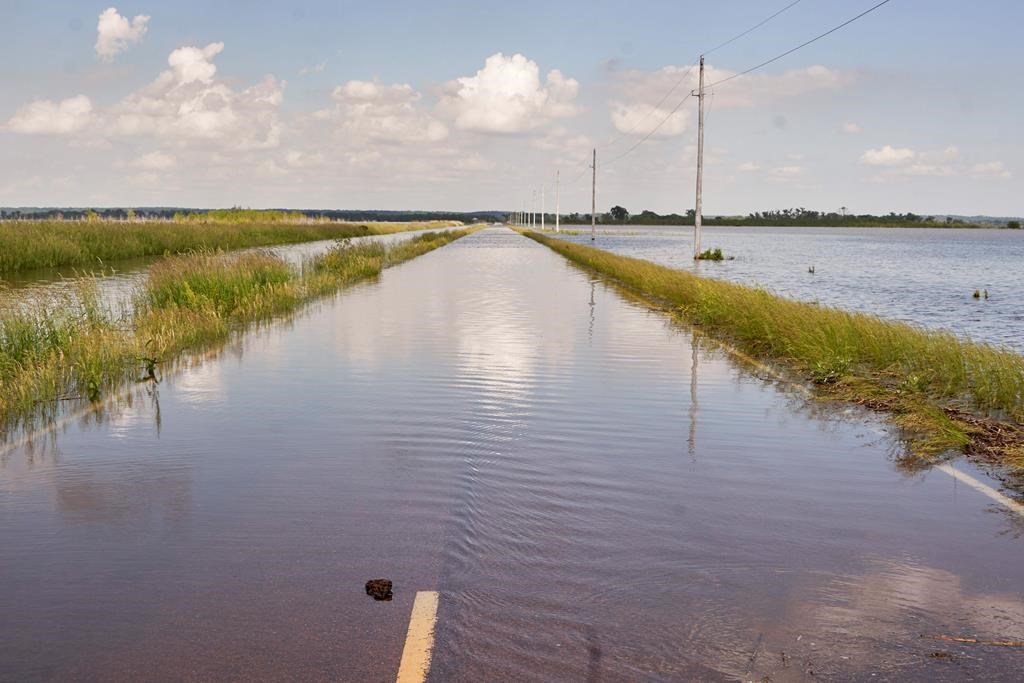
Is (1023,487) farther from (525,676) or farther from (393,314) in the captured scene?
(393,314)

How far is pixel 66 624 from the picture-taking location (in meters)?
4.73

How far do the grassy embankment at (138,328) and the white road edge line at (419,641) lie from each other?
696 centimetres

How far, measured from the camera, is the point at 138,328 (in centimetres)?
1700

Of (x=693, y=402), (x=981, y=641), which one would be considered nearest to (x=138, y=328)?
(x=693, y=402)

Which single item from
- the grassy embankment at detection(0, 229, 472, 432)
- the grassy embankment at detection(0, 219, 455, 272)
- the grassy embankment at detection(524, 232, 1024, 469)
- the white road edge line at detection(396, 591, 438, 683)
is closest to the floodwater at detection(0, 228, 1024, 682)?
the white road edge line at detection(396, 591, 438, 683)

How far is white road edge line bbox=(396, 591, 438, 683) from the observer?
4191 mm

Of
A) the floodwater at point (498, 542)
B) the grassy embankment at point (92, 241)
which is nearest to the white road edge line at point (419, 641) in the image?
the floodwater at point (498, 542)

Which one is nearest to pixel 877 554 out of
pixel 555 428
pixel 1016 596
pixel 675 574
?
pixel 1016 596

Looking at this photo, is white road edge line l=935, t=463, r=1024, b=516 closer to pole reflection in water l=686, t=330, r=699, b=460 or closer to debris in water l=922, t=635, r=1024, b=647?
pole reflection in water l=686, t=330, r=699, b=460

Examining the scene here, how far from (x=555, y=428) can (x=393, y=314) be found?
1366cm

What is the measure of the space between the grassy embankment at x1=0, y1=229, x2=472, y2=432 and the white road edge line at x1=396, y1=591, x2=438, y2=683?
274 inches

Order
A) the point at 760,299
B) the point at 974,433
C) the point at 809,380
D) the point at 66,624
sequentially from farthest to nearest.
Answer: the point at 760,299 → the point at 809,380 → the point at 974,433 → the point at 66,624

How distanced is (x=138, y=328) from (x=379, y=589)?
13.4 m

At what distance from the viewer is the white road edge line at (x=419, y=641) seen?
419 centimetres
